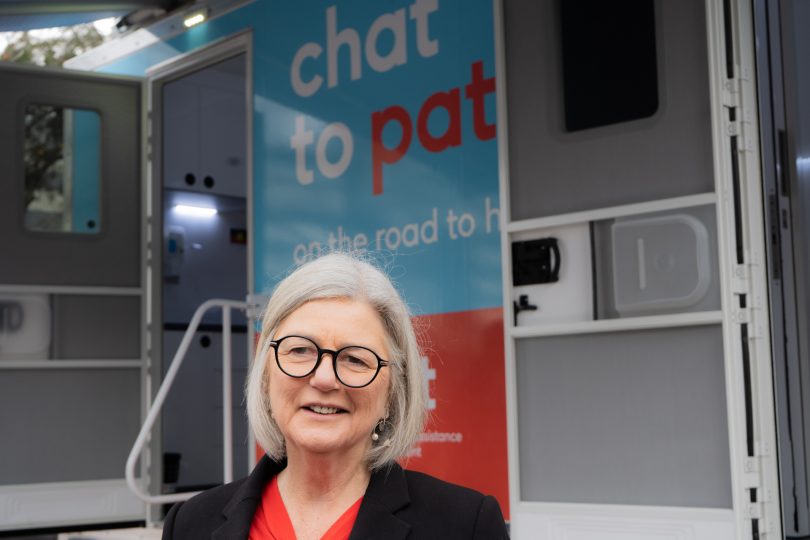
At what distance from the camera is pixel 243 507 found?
62.4 inches


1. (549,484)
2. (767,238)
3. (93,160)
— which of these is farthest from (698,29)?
(93,160)

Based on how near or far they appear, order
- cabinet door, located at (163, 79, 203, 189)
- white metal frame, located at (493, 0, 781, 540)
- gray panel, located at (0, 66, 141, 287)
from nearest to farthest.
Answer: white metal frame, located at (493, 0, 781, 540), gray panel, located at (0, 66, 141, 287), cabinet door, located at (163, 79, 203, 189)

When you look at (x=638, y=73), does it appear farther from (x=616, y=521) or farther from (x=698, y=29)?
(x=616, y=521)

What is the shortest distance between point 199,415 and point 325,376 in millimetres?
5245

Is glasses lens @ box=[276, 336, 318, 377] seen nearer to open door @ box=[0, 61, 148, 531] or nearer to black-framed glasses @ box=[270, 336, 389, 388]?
black-framed glasses @ box=[270, 336, 389, 388]

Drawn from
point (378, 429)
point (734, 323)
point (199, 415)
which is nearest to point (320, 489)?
point (378, 429)

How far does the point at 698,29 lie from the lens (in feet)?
10.3

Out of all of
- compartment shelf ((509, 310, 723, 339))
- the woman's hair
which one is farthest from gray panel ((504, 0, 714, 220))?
the woman's hair

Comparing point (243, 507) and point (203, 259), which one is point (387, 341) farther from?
point (203, 259)

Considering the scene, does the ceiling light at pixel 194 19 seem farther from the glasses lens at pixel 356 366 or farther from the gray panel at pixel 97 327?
the glasses lens at pixel 356 366

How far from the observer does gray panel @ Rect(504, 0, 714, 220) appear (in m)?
3.16

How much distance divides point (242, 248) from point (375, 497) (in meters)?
5.47

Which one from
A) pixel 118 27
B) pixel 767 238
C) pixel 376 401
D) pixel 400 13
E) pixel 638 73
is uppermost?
pixel 118 27

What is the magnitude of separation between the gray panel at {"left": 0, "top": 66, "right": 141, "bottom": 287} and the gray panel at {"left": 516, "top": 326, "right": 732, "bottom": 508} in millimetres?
2672
